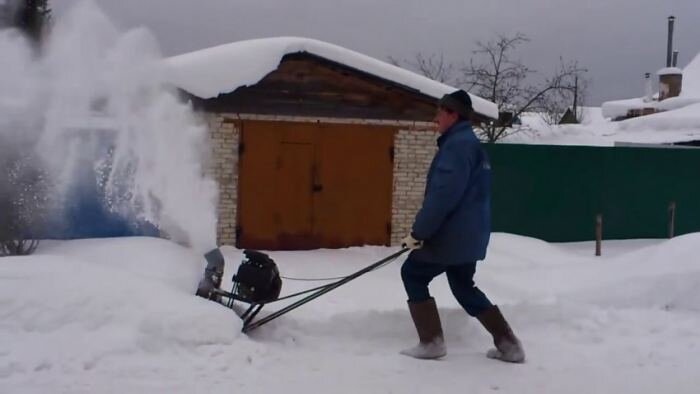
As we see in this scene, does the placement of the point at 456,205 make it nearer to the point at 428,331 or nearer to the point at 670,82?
the point at 428,331

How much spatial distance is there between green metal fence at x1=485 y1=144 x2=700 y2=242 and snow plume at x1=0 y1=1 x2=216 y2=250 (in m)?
5.18

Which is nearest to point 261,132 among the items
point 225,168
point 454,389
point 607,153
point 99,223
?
point 225,168

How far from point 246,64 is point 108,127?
6.02ft

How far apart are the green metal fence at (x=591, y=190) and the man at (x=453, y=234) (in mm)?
6693

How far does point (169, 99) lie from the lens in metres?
8.27


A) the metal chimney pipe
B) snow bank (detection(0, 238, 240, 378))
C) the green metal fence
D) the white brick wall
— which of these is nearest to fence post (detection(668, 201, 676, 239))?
the green metal fence

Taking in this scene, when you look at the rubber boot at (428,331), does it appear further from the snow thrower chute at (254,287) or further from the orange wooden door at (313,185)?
the orange wooden door at (313,185)

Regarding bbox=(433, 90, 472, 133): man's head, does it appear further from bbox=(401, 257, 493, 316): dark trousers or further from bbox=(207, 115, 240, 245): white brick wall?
bbox=(207, 115, 240, 245): white brick wall

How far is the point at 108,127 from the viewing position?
8562 mm

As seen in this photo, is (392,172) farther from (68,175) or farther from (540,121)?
(540,121)

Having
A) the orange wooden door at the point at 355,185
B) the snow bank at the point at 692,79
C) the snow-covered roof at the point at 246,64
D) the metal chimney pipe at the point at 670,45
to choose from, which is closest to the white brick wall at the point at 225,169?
the snow-covered roof at the point at 246,64

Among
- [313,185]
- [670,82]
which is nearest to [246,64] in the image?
[313,185]

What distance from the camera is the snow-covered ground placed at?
13.9 ft

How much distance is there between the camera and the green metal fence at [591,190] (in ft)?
38.4
